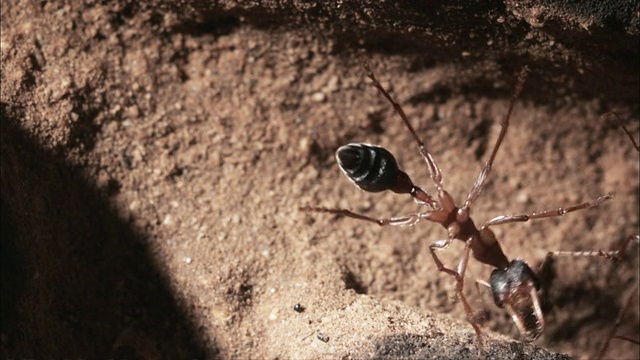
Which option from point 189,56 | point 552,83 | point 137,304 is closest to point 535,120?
point 552,83

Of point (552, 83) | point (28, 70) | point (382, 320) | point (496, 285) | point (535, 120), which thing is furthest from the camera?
point (535, 120)

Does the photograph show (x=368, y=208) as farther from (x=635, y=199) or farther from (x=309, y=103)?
(x=635, y=199)

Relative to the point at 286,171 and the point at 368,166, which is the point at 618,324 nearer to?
the point at 368,166

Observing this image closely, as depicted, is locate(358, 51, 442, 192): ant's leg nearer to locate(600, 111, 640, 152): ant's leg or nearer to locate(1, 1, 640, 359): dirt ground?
locate(1, 1, 640, 359): dirt ground

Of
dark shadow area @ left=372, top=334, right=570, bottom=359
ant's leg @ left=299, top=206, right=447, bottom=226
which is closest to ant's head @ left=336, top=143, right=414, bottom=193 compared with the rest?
ant's leg @ left=299, top=206, right=447, bottom=226

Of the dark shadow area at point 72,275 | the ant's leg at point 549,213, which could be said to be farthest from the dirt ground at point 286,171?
the ant's leg at point 549,213
